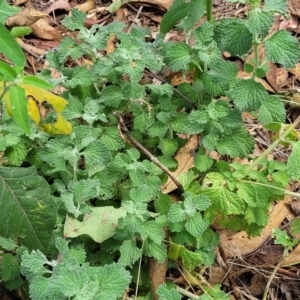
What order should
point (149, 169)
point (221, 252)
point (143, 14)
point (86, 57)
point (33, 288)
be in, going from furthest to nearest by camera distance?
point (143, 14) → point (86, 57) → point (221, 252) → point (149, 169) → point (33, 288)

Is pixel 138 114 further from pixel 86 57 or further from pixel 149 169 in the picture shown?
pixel 86 57

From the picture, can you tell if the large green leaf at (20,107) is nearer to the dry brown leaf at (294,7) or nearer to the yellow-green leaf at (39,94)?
the yellow-green leaf at (39,94)

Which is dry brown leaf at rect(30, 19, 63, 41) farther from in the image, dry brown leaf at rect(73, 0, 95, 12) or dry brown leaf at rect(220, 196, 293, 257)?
dry brown leaf at rect(220, 196, 293, 257)

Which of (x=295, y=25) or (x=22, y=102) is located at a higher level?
(x=22, y=102)

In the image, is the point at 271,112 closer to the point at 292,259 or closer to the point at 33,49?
the point at 292,259

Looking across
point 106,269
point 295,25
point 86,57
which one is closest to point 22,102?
point 106,269

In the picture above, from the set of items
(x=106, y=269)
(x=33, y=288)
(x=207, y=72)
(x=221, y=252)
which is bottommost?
(x=221, y=252)
